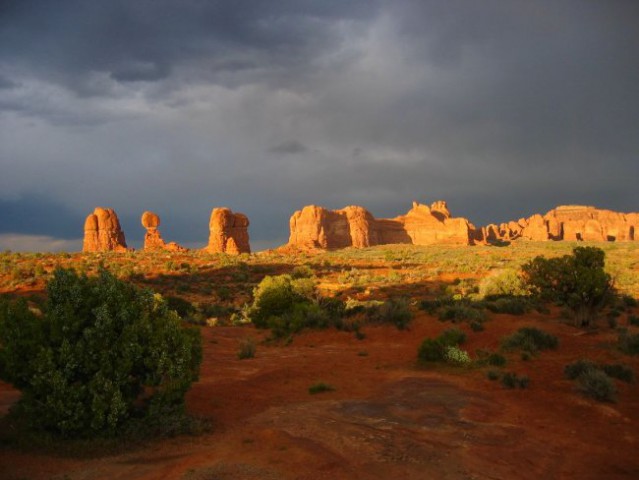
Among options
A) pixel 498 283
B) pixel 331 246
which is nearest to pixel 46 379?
pixel 498 283

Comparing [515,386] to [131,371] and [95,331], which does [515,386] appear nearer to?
[131,371]

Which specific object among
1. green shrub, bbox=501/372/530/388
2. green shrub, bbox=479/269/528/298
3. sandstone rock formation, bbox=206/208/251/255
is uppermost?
sandstone rock formation, bbox=206/208/251/255

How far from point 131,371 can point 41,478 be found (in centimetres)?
214

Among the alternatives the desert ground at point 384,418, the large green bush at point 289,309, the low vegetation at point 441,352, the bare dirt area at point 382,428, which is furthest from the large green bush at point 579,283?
the large green bush at point 289,309

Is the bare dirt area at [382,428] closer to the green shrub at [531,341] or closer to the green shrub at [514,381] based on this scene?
the green shrub at [514,381]

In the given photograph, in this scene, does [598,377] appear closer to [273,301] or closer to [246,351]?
[246,351]

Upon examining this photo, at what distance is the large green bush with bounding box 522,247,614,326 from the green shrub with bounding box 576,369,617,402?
8411 mm

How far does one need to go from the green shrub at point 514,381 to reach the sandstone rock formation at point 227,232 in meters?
76.2

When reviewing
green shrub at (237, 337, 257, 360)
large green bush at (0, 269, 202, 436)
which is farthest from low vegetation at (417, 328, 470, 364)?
large green bush at (0, 269, 202, 436)

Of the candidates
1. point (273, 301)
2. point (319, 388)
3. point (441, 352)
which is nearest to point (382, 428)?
point (319, 388)

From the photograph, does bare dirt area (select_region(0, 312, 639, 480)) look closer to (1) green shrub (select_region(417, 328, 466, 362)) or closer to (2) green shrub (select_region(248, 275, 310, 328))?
(1) green shrub (select_region(417, 328, 466, 362))

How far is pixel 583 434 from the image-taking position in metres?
7.99

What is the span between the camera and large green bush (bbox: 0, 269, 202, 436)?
22.9 ft

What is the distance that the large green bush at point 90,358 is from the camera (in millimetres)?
6984
